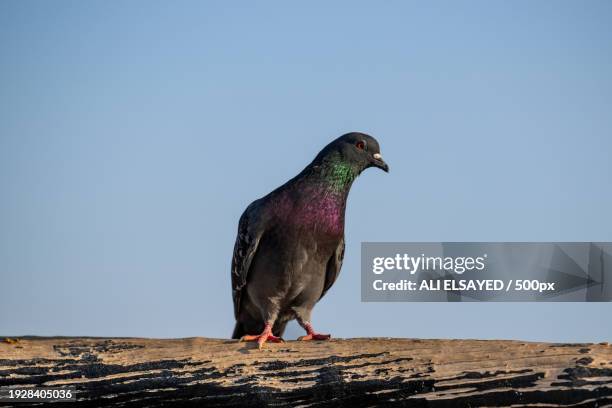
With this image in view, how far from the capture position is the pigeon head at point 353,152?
28.4 ft

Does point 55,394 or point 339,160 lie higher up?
point 339,160

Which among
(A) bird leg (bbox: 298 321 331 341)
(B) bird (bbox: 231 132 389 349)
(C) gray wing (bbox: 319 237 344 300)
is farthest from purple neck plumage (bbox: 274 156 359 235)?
(A) bird leg (bbox: 298 321 331 341)

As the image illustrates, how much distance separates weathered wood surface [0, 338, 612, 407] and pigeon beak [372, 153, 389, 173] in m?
2.55

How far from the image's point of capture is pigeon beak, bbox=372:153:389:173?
8883 mm

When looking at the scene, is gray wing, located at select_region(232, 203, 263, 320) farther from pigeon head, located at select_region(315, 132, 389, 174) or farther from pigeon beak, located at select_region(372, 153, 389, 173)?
pigeon beak, located at select_region(372, 153, 389, 173)

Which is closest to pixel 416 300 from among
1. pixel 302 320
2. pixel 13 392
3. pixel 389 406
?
pixel 302 320

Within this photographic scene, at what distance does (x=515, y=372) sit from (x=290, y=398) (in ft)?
5.01

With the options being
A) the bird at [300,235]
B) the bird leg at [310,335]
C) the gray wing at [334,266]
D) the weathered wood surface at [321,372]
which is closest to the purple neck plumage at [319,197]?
the bird at [300,235]

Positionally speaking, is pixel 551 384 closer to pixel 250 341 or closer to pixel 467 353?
pixel 467 353

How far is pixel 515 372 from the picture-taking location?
586 centimetres

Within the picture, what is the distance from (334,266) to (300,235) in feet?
2.29

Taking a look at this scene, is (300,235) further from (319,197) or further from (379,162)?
(379,162)

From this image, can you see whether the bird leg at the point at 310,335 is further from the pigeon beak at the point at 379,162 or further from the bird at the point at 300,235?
the pigeon beak at the point at 379,162

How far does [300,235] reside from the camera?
8422 mm
